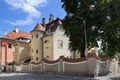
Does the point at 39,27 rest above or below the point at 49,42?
above

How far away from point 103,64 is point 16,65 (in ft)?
68.1

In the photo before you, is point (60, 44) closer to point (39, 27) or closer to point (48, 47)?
point (48, 47)

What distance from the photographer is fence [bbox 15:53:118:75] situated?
77.4 feet

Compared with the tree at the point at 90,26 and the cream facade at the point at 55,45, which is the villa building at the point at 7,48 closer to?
the cream facade at the point at 55,45

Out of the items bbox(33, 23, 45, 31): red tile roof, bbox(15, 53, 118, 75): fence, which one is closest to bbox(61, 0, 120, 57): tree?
bbox(15, 53, 118, 75): fence

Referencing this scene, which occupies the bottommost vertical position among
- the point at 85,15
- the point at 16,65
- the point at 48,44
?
the point at 16,65

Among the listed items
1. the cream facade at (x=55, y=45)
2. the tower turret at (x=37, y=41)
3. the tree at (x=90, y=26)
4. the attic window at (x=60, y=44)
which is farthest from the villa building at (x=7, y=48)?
the tree at (x=90, y=26)

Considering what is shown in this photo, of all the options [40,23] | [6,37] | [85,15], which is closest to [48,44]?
[40,23]

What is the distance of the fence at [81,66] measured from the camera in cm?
2360

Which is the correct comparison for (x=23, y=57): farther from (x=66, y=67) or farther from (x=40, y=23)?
(x=66, y=67)

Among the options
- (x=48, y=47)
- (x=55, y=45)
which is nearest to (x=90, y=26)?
(x=55, y=45)

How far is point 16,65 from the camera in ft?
143

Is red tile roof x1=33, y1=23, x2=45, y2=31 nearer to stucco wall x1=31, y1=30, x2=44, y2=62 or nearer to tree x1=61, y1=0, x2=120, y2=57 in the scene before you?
stucco wall x1=31, y1=30, x2=44, y2=62

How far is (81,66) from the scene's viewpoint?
2497 cm
